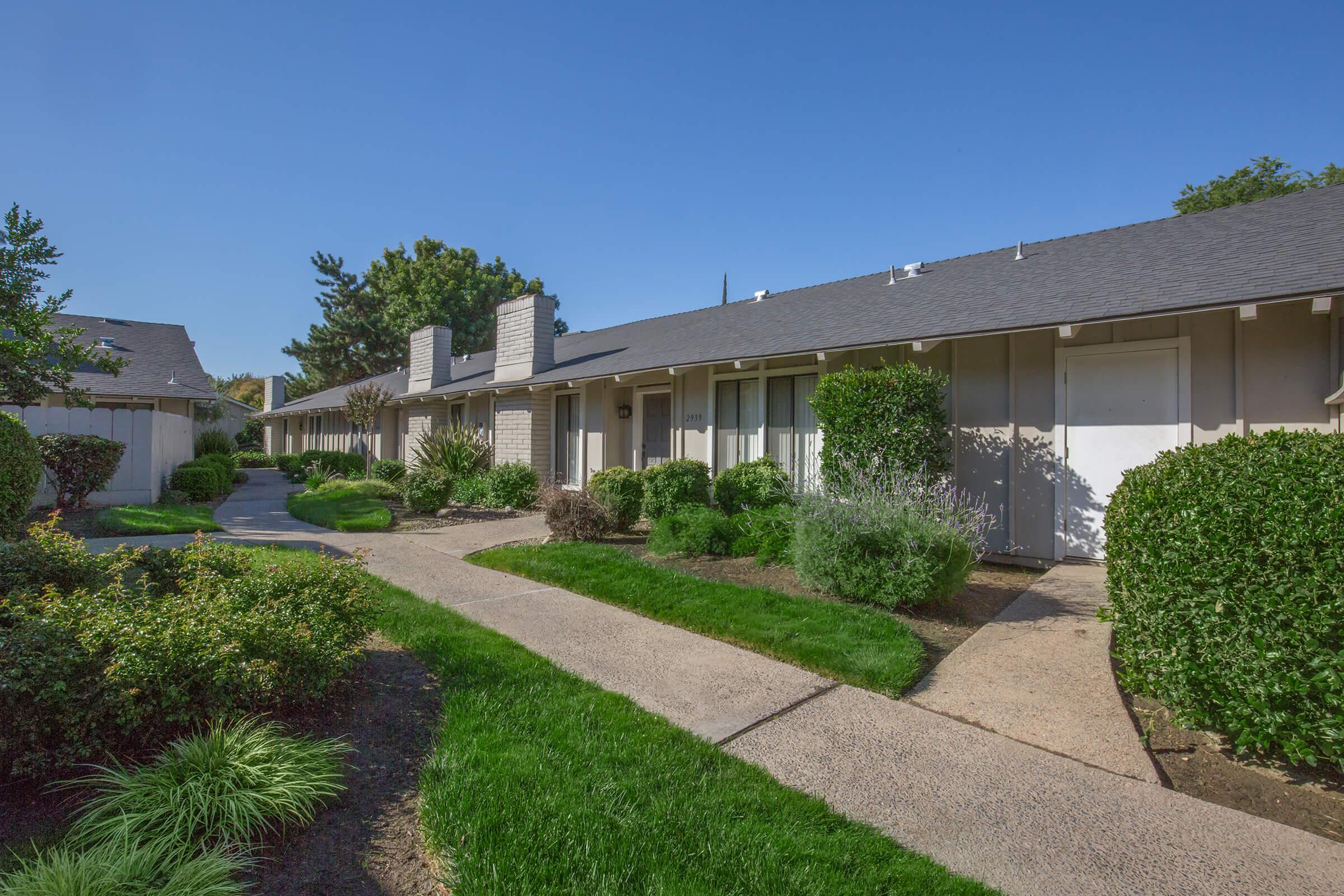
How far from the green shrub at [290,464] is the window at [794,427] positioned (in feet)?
64.6

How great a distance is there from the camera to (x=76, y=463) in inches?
432

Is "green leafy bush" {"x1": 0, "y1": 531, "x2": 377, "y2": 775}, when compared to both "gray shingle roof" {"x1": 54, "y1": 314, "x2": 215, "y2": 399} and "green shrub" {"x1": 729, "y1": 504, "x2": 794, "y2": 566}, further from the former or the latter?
"gray shingle roof" {"x1": 54, "y1": 314, "x2": 215, "y2": 399}

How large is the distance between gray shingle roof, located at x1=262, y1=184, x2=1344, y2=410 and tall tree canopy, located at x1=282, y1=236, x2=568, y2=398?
25.5 meters

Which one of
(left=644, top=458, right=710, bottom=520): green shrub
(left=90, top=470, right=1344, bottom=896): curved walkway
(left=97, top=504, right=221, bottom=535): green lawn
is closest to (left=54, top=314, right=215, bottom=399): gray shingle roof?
(left=97, top=504, right=221, bottom=535): green lawn

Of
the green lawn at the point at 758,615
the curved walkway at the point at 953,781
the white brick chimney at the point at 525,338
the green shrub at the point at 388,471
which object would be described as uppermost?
the white brick chimney at the point at 525,338

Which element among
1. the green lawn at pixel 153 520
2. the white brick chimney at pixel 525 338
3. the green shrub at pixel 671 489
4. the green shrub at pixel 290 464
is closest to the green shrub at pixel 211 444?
the green shrub at pixel 290 464

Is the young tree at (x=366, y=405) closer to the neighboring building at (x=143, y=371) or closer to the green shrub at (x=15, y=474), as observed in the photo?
the neighboring building at (x=143, y=371)

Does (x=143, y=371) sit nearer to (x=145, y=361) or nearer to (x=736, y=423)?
(x=145, y=361)

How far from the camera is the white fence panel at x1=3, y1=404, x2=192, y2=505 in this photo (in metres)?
11.6

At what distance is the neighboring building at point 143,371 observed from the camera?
58.5ft

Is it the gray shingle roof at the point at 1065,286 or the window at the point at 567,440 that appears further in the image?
the window at the point at 567,440

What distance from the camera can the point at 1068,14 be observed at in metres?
8.42

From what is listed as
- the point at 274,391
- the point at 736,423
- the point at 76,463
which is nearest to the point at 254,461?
the point at 274,391

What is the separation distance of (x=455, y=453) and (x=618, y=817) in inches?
485
